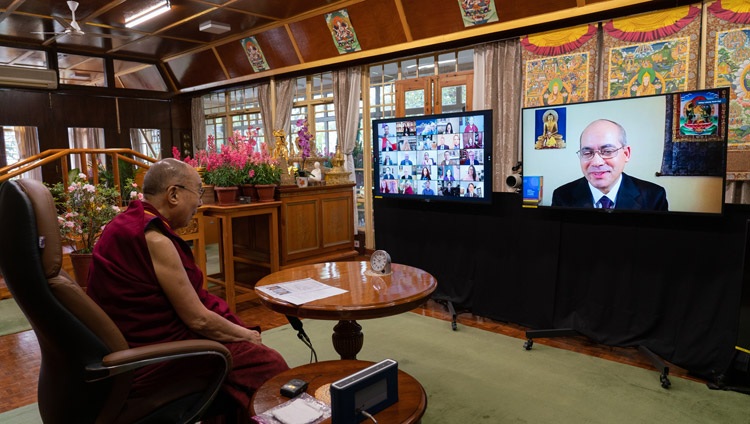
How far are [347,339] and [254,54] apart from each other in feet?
18.4

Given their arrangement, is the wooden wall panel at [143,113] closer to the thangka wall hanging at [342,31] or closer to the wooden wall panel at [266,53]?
the wooden wall panel at [266,53]

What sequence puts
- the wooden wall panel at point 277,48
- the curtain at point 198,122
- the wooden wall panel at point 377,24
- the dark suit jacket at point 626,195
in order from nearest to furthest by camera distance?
1. the dark suit jacket at point 626,195
2. the wooden wall panel at point 377,24
3. the wooden wall panel at point 277,48
4. the curtain at point 198,122

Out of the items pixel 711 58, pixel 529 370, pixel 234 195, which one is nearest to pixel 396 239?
pixel 234 195

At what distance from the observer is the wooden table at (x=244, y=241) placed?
4.24 m

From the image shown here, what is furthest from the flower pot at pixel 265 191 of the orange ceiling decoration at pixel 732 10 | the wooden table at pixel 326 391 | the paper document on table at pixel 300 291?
the orange ceiling decoration at pixel 732 10

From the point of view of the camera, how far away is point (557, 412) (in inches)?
98.1

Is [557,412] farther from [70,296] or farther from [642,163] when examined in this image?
[70,296]

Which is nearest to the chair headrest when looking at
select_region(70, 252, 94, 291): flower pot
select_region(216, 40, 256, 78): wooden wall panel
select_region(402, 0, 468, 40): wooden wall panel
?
select_region(70, 252, 94, 291): flower pot

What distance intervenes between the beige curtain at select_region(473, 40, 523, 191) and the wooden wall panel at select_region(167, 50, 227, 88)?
4666 mm

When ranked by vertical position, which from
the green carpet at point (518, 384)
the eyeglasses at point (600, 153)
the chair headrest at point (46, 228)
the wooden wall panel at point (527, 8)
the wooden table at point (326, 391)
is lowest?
the green carpet at point (518, 384)

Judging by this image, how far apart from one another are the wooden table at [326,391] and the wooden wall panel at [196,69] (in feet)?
22.5

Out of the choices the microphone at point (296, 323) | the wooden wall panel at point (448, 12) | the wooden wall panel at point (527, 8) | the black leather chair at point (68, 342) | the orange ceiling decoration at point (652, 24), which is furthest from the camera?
the wooden wall panel at point (448, 12)

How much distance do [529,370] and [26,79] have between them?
8092mm

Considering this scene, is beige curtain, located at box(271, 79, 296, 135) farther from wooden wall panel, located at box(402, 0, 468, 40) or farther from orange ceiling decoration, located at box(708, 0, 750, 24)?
orange ceiling decoration, located at box(708, 0, 750, 24)
